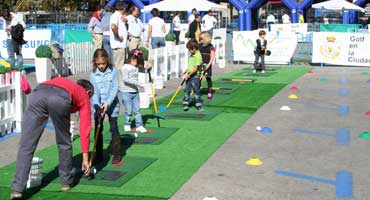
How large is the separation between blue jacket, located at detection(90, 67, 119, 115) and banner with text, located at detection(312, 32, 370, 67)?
1409 centimetres

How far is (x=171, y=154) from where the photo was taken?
7992 mm

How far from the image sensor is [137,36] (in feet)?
49.1

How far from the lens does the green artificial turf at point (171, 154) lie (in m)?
6.30

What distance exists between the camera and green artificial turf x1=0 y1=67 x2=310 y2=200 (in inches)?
248

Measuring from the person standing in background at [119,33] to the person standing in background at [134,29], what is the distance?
1.21 meters

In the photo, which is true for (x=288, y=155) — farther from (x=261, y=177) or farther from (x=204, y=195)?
(x=204, y=195)

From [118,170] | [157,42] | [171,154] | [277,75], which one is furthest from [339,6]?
[118,170]

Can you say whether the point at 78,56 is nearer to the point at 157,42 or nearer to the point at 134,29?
the point at 157,42

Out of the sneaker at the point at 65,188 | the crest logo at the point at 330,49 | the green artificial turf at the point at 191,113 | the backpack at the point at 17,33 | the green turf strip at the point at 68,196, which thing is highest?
the backpack at the point at 17,33

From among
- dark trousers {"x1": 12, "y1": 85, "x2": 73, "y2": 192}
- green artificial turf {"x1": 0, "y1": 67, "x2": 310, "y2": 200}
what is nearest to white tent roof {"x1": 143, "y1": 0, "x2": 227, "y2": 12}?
green artificial turf {"x1": 0, "y1": 67, "x2": 310, "y2": 200}

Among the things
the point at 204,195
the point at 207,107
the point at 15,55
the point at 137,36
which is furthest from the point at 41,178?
the point at 15,55

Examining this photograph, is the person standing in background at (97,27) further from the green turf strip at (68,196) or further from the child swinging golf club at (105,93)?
the green turf strip at (68,196)

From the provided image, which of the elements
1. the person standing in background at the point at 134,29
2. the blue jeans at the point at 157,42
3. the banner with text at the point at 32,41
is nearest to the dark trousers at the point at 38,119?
the person standing in background at the point at 134,29

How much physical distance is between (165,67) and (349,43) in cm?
734
